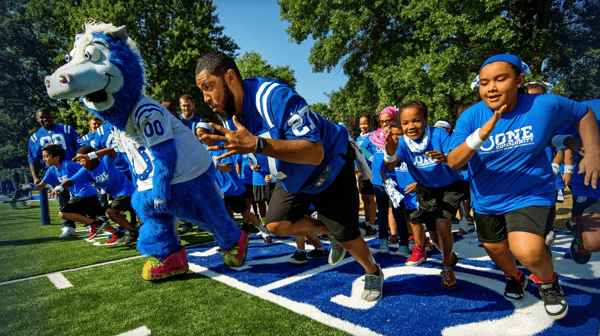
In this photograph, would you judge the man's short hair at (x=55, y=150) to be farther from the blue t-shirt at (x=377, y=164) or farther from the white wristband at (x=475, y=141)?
the white wristband at (x=475, y=141)

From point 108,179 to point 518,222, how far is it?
588 cm

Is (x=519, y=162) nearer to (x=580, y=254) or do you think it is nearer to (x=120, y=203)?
(x=580, y=254)

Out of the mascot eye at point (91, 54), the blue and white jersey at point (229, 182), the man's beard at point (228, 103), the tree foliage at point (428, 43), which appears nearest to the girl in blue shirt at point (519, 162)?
the man's beard at point (228, 103)

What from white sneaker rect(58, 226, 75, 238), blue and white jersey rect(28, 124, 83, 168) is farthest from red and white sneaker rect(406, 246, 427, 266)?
blue and white jersey rect(28, 124, 83, 168)

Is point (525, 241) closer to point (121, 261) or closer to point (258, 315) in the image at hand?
point (258, 315)

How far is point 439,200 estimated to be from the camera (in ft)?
10.9

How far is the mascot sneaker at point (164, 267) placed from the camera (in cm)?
341

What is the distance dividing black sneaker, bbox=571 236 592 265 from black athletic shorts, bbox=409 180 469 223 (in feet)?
4.29

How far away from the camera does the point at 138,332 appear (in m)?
2.33

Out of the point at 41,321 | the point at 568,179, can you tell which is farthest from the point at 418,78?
the point at 41,321

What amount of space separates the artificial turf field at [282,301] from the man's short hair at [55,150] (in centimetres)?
261

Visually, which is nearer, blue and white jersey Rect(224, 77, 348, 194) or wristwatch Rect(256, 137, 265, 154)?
wristwatch Rect(256, 137, 265, 154)

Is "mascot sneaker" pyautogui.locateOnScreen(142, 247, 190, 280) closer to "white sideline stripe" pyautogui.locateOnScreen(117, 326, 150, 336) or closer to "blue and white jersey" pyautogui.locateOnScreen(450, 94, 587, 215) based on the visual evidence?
"white sideline stripe" pyautogui.locateOnScreen(117, 326, 150, 336)

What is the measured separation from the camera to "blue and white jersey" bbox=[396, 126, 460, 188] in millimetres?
3283
